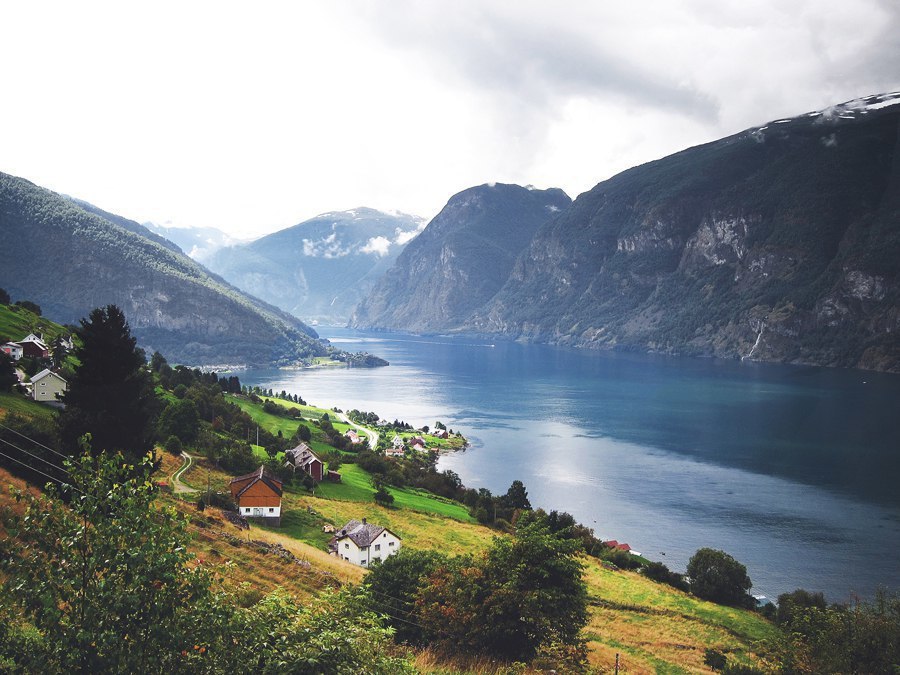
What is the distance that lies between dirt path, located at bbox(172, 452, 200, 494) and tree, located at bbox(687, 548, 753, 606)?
3437 centimetres

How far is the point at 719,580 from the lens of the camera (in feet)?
135

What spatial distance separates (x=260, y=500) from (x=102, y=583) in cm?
3243

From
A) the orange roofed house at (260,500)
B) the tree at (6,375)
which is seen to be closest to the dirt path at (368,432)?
the orange roofed house at (260,500)

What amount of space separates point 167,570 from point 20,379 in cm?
4677

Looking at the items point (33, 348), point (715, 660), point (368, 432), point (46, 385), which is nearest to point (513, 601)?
point (715, 660)

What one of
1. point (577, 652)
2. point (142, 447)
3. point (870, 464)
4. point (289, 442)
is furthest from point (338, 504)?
point (870, 464)

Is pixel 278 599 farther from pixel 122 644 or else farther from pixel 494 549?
pixel 494 549

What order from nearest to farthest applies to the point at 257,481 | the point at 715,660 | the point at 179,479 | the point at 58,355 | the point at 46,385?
the point at 715,660 < the point at 257,481 < the point at 179,479 < the point at 46,385 < the point at 58,355

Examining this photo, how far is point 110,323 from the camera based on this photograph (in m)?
23.5

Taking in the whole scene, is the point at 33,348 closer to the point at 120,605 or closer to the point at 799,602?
the point at 120,605

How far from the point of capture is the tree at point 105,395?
22594mm

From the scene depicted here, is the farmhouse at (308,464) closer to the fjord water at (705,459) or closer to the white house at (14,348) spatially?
the fjord water at (705,459)

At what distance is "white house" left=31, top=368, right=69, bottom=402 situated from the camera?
41.8m

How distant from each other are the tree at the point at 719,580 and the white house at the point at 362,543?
2141 centimetres
